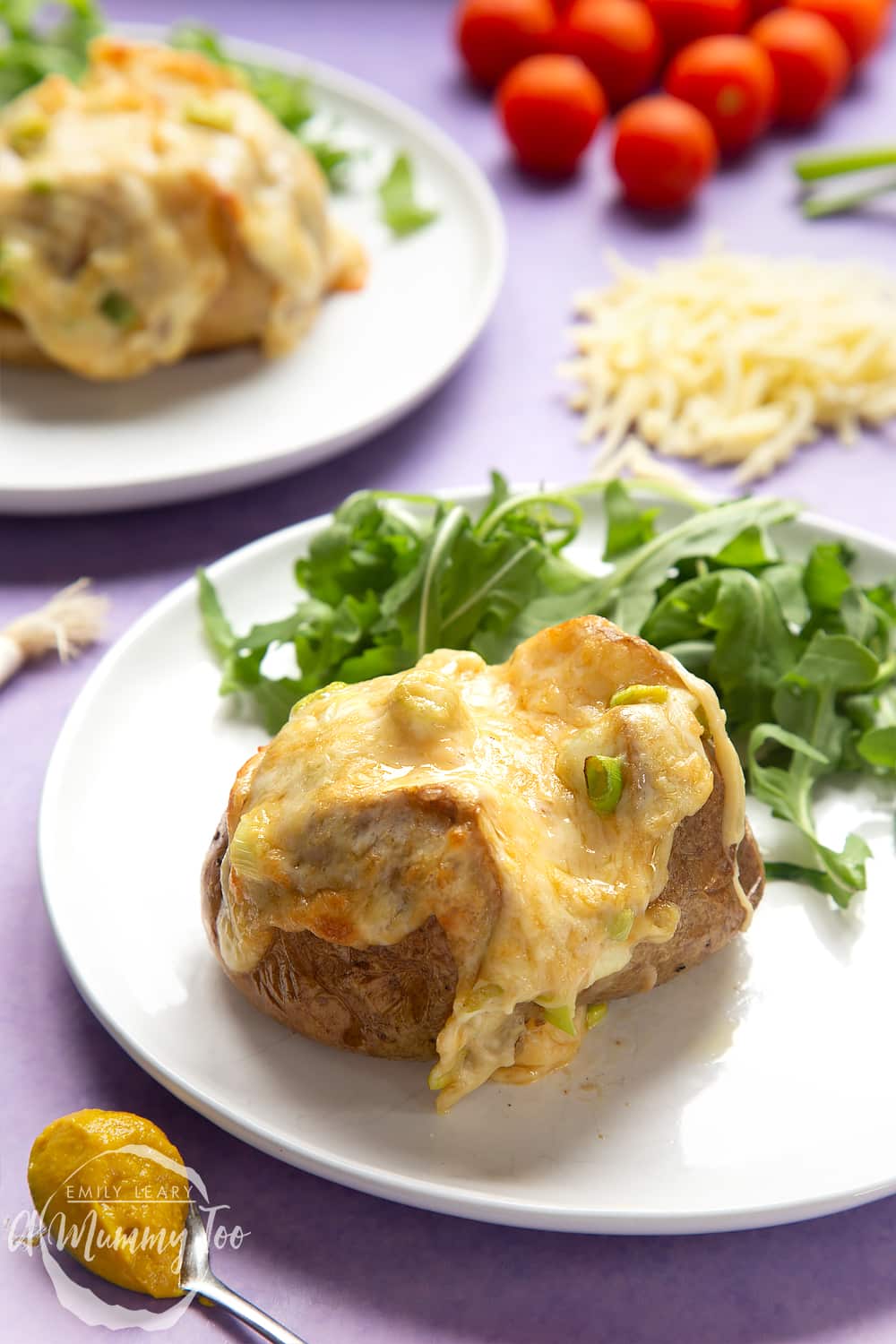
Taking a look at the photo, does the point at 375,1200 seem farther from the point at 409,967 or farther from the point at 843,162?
the point at 843,162

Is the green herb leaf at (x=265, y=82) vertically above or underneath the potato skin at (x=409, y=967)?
above

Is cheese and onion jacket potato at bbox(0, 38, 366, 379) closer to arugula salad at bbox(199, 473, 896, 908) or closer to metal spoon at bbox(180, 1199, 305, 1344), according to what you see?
arugula salad at bbox(199, 473, 896, 908)

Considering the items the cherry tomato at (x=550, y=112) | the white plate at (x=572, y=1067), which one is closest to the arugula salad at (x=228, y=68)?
the cherry tomato at (x=550, y=112)

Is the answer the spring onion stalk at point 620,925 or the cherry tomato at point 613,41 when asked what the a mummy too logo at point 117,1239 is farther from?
the cherry tomato at point 613,41

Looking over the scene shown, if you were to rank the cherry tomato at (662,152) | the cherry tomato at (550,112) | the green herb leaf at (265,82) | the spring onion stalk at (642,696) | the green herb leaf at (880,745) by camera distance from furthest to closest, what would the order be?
1. the cherry tomato at (550,112)
2. the cherry tomato at (662,152)
3. the green herb leaf at (265,82)
4. the green herb leaf at (880,745)
5. the spring onion stalk at (642,696)

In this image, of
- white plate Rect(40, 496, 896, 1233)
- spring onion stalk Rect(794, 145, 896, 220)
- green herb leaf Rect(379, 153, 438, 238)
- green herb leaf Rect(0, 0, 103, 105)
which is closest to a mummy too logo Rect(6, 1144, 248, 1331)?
white plate Rect(40, 496, 896, 1233)
